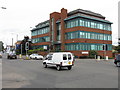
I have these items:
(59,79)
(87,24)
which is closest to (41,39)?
(87,24)

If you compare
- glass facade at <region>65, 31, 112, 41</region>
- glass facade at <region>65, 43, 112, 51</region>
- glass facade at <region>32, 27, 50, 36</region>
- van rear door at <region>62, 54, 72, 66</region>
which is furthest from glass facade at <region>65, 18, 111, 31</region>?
van rear door at <region>62, 54, 72, 66</region>

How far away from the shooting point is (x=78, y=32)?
4900 cm

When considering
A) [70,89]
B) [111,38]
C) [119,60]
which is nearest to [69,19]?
[111,38]

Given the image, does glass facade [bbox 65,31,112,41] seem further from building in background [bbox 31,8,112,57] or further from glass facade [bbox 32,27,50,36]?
glass facade [bbox 32,27,50,36]

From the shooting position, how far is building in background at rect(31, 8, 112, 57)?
49562 millimetres

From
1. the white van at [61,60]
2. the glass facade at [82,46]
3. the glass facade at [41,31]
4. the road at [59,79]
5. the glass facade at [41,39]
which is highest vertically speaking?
the glass facade at [41,31]

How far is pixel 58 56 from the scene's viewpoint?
16.0 m

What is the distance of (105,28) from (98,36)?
5491 mm

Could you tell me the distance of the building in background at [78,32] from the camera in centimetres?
4956

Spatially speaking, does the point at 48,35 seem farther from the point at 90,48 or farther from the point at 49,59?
the point at 49,59

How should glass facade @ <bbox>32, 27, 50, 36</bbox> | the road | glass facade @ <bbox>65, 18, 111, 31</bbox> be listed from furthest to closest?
glass facade @ <bbox>32, 27, 50, 36</bbox> → glass facade @ <bbox>65, 18, 111, 31</bbox> → the road

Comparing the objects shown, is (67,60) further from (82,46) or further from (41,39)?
(41,39)

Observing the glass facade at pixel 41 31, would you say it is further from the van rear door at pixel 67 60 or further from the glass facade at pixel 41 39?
the van rear door at pixel 67 60

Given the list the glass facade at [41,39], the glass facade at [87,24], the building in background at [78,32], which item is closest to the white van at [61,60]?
the building in background at [78,32]
